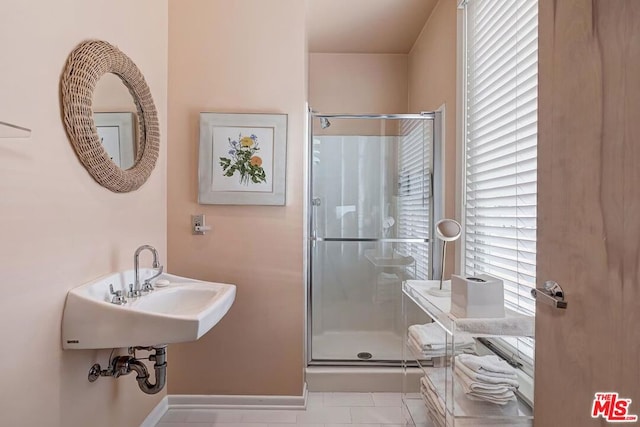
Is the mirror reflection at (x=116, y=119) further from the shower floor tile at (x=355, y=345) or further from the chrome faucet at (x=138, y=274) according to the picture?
the shower floor tile at (x=355, y=345)

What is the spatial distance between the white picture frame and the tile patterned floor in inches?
56.4

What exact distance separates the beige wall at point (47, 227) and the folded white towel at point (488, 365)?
151 centimetres

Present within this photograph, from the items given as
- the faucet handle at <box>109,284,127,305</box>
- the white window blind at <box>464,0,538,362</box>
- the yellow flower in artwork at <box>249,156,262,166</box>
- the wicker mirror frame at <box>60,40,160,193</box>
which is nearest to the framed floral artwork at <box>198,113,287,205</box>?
the yellow flower in artwork at <box>249,156,262,166</box>

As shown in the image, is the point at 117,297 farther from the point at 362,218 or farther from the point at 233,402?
the point at 362,218

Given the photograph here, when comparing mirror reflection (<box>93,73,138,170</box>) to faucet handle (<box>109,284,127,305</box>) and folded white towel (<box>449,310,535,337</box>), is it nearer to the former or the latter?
faucet handle (<box>109,284,127,305</box>)

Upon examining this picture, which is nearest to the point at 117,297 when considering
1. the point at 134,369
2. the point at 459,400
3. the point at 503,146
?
the point at 134,369

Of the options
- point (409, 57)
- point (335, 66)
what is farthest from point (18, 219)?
point (409, 57)

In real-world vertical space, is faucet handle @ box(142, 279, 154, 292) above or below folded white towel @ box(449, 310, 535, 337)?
above

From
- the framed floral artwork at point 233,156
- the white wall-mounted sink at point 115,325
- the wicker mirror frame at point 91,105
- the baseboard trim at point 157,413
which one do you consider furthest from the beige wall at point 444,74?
the baseboard trim at point 157,413

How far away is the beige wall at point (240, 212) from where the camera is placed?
2.14 meters

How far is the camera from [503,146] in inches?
65.1

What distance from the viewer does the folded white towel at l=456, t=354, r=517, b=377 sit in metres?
1.41

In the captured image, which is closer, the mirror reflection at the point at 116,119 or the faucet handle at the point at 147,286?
the mirror reflection at the point at 116,119

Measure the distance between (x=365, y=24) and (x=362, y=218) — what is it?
1504 mm
